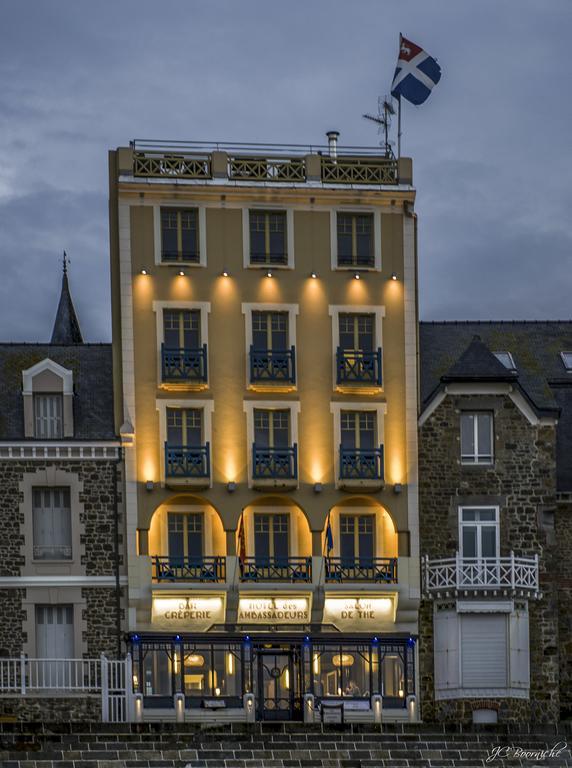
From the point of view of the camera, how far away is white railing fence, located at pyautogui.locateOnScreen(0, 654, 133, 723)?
2299 inches

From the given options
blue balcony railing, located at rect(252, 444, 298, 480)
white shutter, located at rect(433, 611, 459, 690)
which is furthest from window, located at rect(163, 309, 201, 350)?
white shutter, located at rect(433, 611, 459, 690)

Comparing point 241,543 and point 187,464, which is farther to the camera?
point 241,543

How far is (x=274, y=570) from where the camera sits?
2381 inches

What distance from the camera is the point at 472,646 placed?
6034cm

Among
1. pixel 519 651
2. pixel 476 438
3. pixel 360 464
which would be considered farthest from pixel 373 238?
pixel 519 651

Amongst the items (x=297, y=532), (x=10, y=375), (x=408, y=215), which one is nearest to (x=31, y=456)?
(x=10, y=375)

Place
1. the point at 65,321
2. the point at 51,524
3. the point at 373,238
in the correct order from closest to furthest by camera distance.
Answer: the point at 51,524
the point at 373,238
the point at 65,321

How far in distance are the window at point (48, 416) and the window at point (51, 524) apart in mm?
1594

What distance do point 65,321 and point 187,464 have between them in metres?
24.0

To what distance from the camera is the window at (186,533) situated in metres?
60.6

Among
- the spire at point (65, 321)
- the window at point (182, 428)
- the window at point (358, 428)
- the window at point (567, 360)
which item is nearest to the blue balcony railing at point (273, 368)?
the window at point (358, 428)

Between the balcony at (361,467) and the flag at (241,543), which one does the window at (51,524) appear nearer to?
the flag at (241,543)

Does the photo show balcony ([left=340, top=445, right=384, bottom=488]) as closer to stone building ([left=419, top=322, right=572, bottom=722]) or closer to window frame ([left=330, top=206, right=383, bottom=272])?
stone building ([left=419, top=322, right=572, bottom=722])

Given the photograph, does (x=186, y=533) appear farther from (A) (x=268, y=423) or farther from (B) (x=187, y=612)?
(A) (x=268, y=423)
